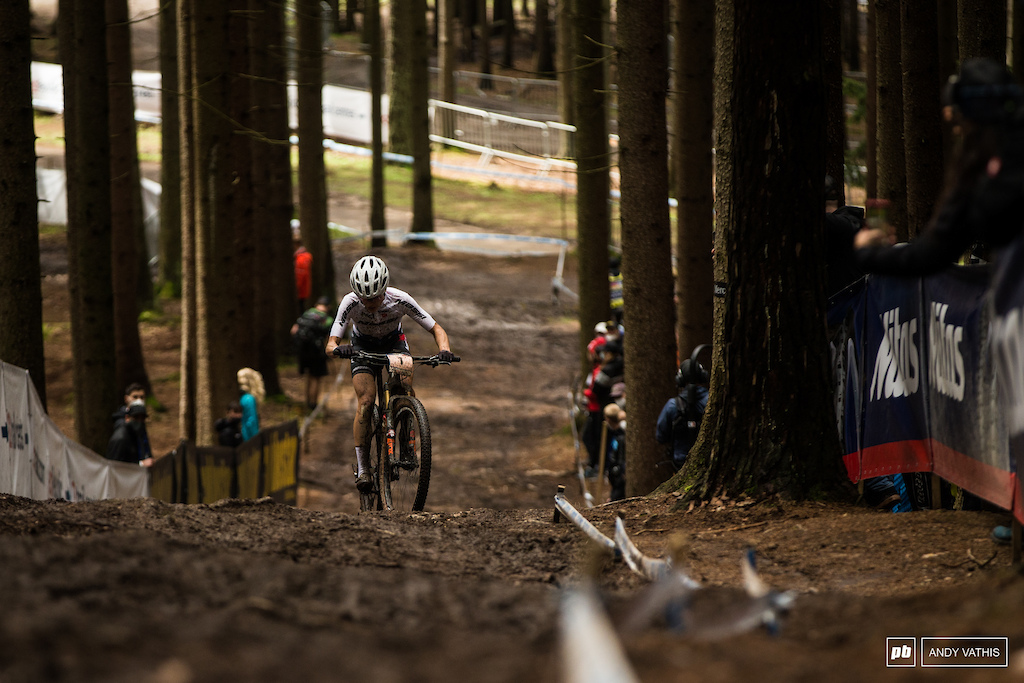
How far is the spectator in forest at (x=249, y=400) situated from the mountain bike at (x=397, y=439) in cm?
583

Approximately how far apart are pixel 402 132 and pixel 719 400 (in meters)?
36.8

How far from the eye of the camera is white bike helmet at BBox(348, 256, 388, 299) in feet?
29.5

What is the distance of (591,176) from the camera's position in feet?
53.9

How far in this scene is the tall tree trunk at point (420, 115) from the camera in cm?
2838

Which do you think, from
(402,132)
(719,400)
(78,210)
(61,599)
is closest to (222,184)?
(78,210)

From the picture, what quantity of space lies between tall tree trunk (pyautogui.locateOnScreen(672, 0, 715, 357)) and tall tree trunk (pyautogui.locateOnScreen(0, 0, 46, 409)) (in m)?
7.37

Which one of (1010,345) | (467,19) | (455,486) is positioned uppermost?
(467,19)

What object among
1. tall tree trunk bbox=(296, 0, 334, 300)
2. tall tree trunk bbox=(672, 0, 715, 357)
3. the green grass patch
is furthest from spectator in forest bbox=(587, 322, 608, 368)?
the green grass patch

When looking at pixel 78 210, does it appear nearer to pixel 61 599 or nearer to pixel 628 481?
pixel 628 481

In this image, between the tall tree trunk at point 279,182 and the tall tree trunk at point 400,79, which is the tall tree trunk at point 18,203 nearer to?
the tall tree trunk at point 279,182

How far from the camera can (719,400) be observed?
318 inches

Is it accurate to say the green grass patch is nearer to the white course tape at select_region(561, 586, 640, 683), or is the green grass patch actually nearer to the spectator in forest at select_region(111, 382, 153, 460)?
the spectator in forest at select_region(111, 382, 153, 460)

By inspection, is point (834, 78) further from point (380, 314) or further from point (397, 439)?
point (397, 439)

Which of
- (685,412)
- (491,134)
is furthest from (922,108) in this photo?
(491,134)
